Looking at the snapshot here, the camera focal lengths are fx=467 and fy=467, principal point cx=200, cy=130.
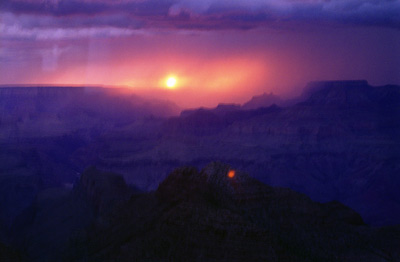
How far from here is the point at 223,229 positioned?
9.05 metres

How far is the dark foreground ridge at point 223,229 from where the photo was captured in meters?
9.00

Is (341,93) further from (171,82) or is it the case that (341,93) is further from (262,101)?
(171,82)

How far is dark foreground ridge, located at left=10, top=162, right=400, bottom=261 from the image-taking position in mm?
9000

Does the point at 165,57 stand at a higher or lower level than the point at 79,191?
higher

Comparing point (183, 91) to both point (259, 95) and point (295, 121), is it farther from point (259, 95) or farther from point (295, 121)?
point (295, 121)

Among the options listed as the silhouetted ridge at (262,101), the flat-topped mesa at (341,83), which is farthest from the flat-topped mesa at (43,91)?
the flat-topped mesa at (341,83)

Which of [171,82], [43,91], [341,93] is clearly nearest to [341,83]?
[341,93]

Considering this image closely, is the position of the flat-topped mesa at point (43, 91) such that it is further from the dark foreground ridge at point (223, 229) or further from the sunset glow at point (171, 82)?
the dark foreground ridge at point (223, 229)

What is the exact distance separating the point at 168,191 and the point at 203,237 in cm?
210

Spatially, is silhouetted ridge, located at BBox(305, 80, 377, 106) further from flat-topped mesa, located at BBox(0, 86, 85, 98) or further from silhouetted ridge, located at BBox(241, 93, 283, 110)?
flat-topped mesa, located at BBox(0, 86, 85, 98)

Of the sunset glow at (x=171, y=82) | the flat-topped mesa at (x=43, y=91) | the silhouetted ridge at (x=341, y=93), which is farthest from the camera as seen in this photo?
the silhouetted ridge at (x=341, y=93)

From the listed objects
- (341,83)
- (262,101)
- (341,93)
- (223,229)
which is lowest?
(223,229)

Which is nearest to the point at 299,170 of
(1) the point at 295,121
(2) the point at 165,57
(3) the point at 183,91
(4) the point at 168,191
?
(1) the point at 295,121

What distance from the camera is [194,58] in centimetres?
1694
